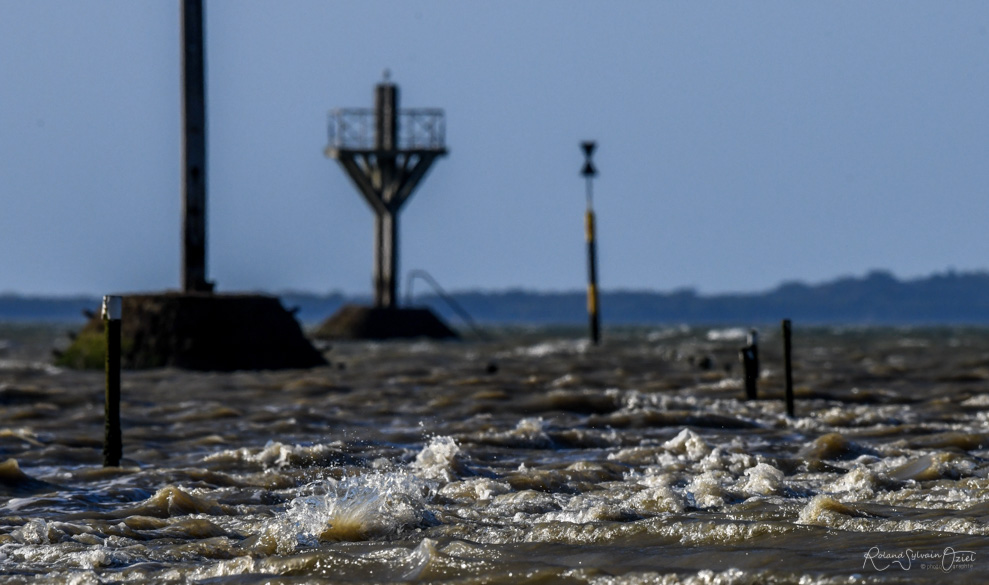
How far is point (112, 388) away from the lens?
34.4ft

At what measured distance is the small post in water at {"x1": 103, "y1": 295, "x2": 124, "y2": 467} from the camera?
10312 mm

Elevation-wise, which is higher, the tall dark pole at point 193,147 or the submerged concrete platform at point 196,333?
the tall dark pole at point 193,147

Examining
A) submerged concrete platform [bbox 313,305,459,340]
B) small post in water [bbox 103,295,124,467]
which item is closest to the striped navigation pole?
submerged concrete platform [bbox 313,305,459,340]

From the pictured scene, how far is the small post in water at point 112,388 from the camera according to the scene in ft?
33.8

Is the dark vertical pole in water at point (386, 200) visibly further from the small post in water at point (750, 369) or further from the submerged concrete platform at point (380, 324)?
the small post in water at point (750, 369)

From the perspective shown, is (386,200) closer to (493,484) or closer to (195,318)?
(195,318)

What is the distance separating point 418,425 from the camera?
13.5 m

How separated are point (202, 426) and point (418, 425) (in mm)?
2254

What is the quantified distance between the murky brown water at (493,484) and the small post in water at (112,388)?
0.70 ft

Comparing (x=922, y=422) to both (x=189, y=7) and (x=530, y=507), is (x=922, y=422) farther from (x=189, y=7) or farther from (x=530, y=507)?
(x=189, y=7)

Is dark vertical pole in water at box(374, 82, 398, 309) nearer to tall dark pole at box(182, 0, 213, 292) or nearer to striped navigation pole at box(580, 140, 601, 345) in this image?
striped navigation pole at box(580, 140, 601, 345)

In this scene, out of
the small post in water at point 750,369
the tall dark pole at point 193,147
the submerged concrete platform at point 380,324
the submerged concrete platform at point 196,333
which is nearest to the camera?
the small post in water at point 750,369

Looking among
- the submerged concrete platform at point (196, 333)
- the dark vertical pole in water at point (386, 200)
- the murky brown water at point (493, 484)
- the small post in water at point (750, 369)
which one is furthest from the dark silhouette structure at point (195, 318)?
the dark vertical pole in water at point (386, 200)

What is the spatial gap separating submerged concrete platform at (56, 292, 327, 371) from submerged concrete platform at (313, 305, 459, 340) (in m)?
17.7
